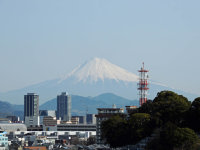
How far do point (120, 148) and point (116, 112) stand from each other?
107ft

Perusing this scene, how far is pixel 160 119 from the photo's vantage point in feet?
290

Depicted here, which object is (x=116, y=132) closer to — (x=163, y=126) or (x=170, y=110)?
(x=170, y=110)

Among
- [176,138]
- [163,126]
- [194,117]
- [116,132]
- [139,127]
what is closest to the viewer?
[176,138]

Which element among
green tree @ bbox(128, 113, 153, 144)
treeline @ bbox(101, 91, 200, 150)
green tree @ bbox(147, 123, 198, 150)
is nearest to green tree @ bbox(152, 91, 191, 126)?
treeline @ bbox(101, 91, 200, 150)

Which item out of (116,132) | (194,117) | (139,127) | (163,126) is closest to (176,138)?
(163,126)

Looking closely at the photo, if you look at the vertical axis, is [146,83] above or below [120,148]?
above

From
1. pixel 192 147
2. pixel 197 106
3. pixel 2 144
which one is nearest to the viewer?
pixel 192 147

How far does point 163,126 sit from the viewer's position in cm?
8581

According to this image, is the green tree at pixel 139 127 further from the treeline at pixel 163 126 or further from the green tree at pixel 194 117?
the green tree at pixel 194 117

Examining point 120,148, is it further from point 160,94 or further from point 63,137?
point 63,137

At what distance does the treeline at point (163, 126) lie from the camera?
264 ft

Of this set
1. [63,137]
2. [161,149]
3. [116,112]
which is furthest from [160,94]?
[63,137]

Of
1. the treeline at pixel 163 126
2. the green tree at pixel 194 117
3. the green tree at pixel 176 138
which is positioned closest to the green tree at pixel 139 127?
the treeline at pixel 163 126

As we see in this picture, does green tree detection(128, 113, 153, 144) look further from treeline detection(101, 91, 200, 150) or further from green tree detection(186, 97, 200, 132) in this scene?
green tree detection(186, 97, 200, 132)
